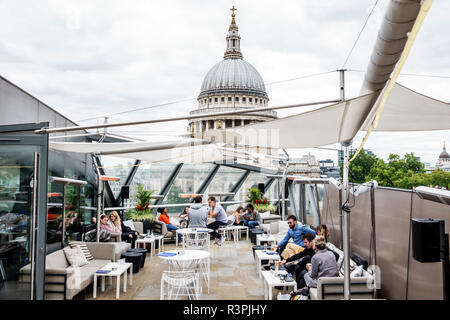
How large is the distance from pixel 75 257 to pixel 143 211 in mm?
4749

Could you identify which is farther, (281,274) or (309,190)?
(309,190)

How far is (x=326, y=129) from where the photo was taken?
505 cm

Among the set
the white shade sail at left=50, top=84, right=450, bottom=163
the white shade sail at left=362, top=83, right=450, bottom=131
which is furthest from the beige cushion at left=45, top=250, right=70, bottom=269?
the white shade sail at left=362, top=83, right=450, bottom=131

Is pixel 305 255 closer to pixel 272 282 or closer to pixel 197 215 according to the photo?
pixel 272 282

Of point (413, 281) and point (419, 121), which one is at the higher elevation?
point (419, 121)

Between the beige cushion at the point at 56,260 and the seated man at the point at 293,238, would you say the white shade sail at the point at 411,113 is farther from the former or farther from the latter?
Answer: the beige cushion at the point at 56,260

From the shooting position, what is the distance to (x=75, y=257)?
6293 millimetres

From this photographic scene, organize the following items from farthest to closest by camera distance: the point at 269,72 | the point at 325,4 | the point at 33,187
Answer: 1. the point at 269,72
2. the point at 325,4
3. the point at 33,187

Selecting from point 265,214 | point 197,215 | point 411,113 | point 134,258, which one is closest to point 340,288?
point 411,113

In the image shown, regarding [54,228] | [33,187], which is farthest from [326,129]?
[54,228]
